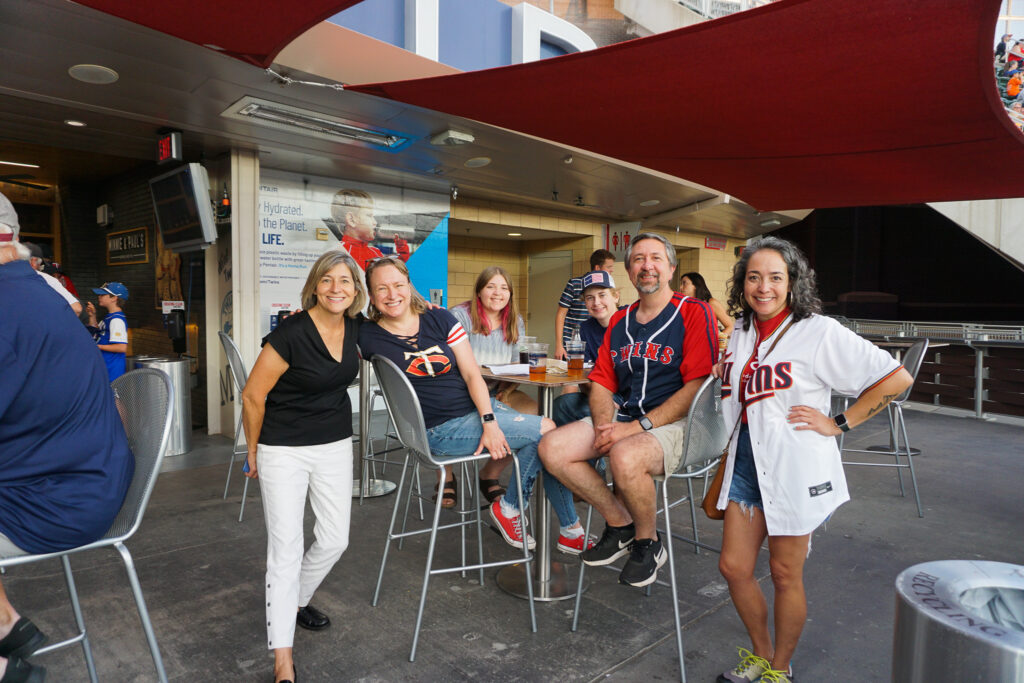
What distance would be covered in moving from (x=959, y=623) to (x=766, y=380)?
1119 millimetres

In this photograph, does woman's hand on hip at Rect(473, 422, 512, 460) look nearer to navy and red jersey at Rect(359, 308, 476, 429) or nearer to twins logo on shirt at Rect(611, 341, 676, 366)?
navy and red jersey at Rect(359, 308, 476, 429)

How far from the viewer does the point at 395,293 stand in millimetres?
2369

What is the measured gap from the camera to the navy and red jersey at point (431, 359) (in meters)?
2.40

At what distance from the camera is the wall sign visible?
6.85 metres

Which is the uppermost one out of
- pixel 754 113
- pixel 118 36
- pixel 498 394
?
pixel 118 36

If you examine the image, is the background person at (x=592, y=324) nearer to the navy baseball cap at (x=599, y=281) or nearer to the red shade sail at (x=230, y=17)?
the navy baseball cap at (x=599, y=281)

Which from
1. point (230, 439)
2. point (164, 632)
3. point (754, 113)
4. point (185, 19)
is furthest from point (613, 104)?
point (230, 439)

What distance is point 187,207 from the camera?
16.9ft

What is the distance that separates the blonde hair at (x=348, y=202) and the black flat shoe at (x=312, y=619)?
5045mm

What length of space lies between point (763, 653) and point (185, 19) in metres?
3.30

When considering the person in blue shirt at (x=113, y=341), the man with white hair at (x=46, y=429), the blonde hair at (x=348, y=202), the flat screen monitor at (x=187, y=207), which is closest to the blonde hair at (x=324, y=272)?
the man with white hair at (x=46, y=429)

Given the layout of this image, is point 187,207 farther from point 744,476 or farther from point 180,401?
point 744,476

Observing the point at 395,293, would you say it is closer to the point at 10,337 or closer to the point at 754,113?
the point at 10,337

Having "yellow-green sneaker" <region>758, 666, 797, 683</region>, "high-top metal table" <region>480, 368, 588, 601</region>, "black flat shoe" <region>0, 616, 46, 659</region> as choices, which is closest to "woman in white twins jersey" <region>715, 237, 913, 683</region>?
"yellow-green sneaker" <region>758, 666, 797, 683</region>
